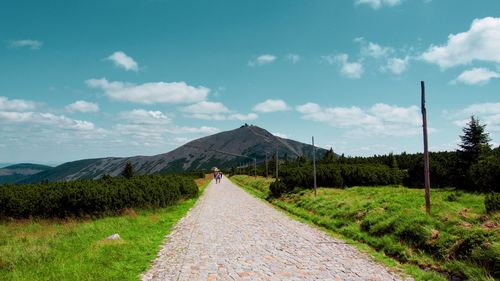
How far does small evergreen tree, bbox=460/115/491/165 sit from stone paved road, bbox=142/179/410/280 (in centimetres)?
3410

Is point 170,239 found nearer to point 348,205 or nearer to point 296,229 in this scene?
point 296,229

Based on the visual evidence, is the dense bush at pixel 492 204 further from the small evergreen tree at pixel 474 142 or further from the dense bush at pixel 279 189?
the small evergreen tree at pixel 474 142

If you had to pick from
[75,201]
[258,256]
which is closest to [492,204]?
[258,256]

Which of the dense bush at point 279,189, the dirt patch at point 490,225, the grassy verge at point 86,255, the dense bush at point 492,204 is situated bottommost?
the grassy verge at point 86,255

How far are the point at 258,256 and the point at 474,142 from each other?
134ft

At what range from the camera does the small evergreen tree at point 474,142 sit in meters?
41.0

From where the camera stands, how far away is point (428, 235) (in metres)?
10.5

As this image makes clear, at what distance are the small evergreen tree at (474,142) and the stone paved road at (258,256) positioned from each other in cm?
3410

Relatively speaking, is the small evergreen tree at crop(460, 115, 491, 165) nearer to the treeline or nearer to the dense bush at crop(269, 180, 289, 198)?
the treeline

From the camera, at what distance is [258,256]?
10062 millimetres

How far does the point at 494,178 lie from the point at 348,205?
49.0 ft

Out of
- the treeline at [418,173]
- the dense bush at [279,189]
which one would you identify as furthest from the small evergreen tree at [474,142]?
the dense bush at [279,189]

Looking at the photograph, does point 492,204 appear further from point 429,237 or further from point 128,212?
point 128,212

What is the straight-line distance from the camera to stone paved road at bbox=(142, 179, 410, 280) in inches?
322
